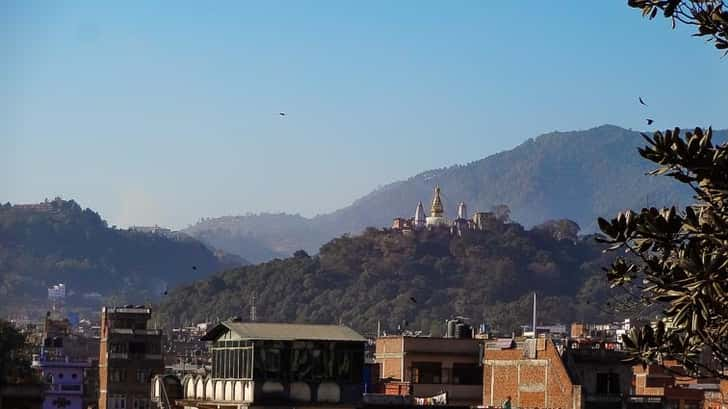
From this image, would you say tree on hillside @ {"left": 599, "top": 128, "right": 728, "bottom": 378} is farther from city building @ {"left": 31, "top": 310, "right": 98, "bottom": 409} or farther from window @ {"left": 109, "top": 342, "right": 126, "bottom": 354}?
city building @ {"left": 31, "top": 310, "right": 98, "bottom": 409}

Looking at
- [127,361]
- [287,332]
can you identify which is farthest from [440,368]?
[287,332]

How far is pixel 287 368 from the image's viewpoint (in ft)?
→ 188

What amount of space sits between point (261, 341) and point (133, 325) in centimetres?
5030

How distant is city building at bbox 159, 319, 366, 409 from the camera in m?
56.9

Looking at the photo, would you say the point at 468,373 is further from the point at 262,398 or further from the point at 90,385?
the point at 90,385

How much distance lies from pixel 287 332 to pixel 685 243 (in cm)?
4039

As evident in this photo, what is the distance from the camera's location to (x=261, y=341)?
5725 cm

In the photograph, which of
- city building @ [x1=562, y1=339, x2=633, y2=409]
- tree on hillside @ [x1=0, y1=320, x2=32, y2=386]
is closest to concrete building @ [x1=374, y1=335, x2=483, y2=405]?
city building @ [x1=562, y1=339, x2=633, y2=409]

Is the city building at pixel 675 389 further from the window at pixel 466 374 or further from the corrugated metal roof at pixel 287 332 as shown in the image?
the corrugated metal roof at pixel 287 332

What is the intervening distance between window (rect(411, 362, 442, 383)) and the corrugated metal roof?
26361 mm

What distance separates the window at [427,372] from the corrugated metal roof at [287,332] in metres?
26.4

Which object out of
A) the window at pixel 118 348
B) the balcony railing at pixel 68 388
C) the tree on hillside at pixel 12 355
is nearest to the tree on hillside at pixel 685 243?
the tree on hillside at pixel 12 355

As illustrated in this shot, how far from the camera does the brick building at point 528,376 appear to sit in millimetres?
70875

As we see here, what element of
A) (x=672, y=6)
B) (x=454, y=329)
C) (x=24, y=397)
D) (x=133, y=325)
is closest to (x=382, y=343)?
(x=454, y=329)
